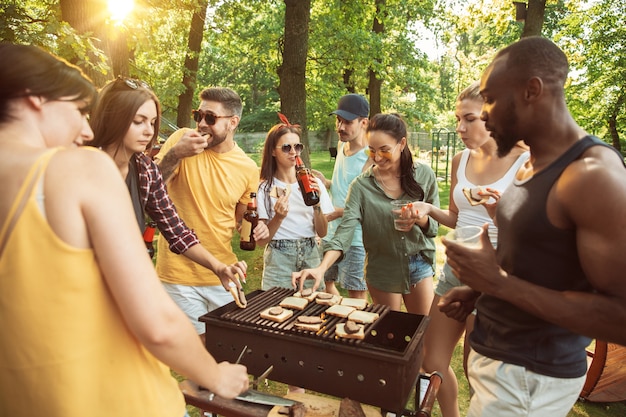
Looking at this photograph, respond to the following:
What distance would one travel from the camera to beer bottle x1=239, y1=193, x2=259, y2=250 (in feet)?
12.8

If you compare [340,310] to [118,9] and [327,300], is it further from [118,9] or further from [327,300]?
[118,9]

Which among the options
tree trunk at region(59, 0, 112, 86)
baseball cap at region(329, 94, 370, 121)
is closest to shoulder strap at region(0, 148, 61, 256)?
baseball cap at region(329, 94, 370, 121)

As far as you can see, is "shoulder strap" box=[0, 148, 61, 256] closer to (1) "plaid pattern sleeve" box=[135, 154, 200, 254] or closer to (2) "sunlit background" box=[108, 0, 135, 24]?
(1) "plaid pattern sleeve" box=[135, 154, 200, 254]

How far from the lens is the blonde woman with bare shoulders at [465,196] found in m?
3.11

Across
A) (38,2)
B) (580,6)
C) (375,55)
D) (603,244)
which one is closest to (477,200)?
(603,244)

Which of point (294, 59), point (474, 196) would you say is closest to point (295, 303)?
point (474, 196)

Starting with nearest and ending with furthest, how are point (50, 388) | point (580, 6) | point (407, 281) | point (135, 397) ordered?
point (50, 388), point (135, 397), point (407, 281), point (580, 6)

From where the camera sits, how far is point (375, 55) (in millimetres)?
11891

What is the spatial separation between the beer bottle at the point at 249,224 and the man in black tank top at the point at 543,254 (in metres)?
2.33

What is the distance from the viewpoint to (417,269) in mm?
3773

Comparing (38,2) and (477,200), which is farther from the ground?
(38,2)

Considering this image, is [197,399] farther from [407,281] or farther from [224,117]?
[224,117]

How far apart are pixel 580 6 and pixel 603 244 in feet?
64.8

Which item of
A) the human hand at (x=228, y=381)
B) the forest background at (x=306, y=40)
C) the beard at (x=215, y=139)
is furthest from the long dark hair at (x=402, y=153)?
the forest background at (x=306, y=40)
